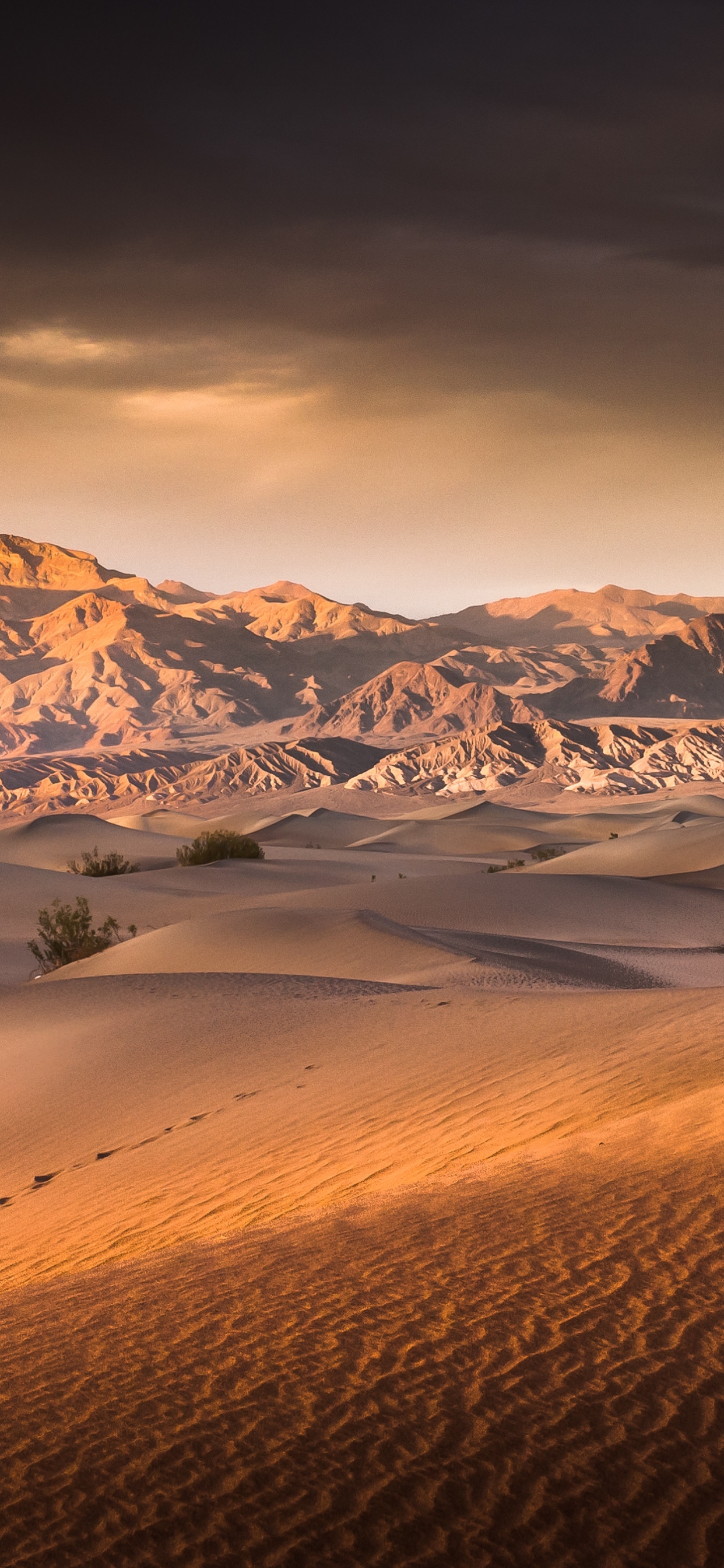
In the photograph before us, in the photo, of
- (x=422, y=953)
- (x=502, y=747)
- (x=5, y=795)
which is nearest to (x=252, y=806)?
(x=502, y=747)

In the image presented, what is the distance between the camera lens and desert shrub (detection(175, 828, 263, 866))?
53438mm

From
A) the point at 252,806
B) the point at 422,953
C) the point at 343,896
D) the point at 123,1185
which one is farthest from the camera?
the point at 252,806

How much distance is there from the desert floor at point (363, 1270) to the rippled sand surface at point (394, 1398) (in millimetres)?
13

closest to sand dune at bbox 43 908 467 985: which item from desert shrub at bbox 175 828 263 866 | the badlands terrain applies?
the badlands terrain

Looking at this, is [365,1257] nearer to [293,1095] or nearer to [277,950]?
[293,1095]

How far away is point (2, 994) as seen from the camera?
63.2 feet

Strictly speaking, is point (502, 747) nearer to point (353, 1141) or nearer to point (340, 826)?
point (340, 826)

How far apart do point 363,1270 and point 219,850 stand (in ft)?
161

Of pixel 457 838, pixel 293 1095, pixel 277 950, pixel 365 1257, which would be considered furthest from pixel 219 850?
pixel 365 1257

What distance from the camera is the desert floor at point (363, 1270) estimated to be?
330 centimetres

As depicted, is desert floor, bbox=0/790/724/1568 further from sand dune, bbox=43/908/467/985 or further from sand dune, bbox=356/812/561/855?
sand dune, bbox=356/812/561/855

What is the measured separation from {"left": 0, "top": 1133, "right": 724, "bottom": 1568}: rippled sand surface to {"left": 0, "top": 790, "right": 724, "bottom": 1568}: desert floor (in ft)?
0.04

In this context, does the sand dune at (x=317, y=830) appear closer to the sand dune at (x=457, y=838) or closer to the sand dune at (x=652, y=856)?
the sand dune at (x=457, y=838)

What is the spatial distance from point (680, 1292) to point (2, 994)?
16106 millimetres
